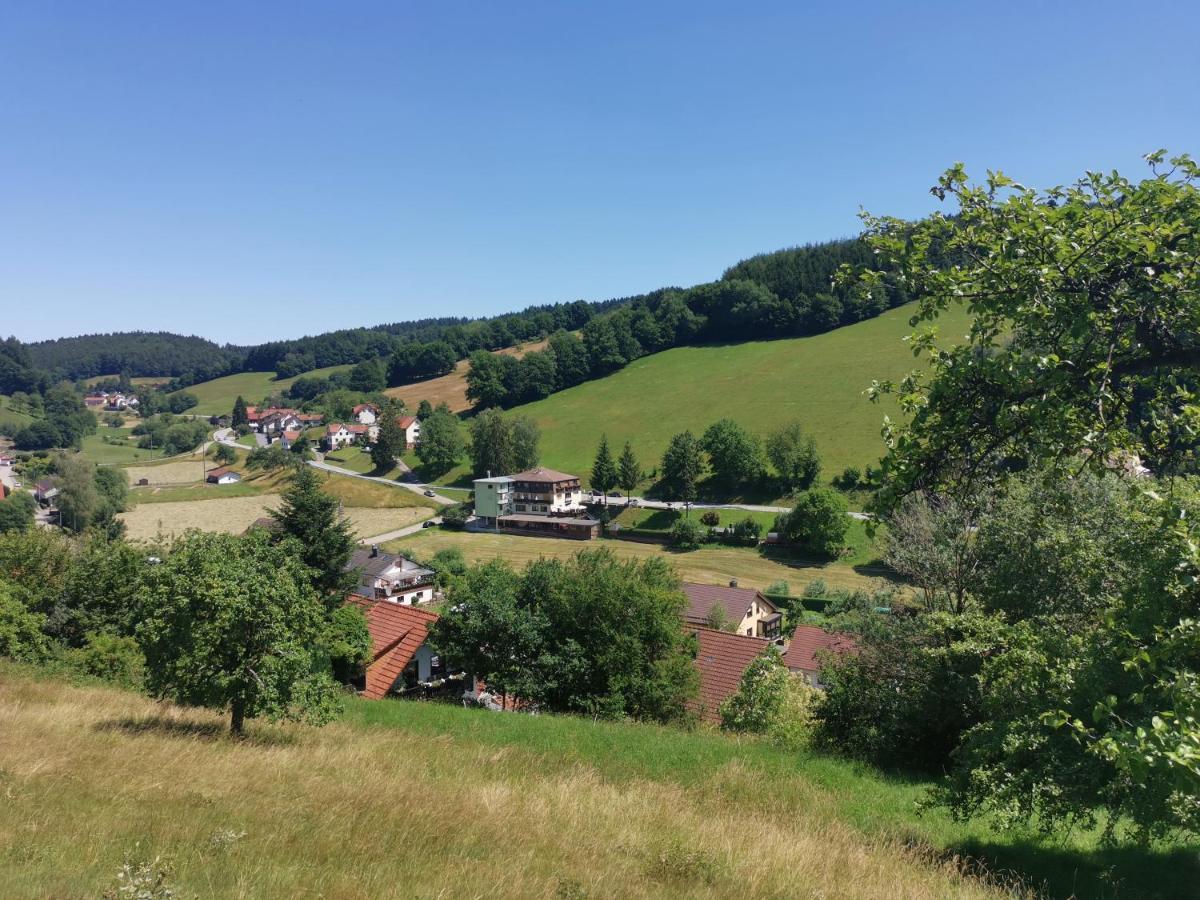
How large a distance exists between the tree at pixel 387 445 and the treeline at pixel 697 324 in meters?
22.3

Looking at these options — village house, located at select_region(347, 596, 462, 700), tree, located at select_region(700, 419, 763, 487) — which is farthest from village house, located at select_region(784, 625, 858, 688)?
Answer: tree, located at select_region(700, 419, 763, 487)

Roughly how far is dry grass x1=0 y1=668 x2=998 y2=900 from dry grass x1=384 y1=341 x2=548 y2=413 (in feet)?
412

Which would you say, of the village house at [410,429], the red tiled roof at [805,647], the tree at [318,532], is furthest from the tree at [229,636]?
the village house at [410,429]

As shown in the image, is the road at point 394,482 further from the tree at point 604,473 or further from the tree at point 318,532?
the tree at point 318,532

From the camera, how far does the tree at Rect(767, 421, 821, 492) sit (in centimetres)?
7894

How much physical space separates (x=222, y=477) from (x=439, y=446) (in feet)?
122

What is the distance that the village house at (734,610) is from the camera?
4184 cm

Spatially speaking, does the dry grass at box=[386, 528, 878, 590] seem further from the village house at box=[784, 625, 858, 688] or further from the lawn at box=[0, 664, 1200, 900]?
the lawn at box=[0, 664, 1200, 900]

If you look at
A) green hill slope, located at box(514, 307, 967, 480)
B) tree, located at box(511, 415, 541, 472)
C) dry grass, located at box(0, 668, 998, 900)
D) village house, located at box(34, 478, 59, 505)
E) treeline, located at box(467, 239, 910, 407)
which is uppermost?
treeline, located at box(467, 239, 910, 407)

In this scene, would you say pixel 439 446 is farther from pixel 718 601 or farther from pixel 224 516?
pixel 718 601

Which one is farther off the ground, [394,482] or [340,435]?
[340,435]

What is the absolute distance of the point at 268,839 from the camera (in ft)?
21.3

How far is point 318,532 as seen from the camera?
28.3 m

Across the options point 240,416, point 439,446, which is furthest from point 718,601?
point 240,416
